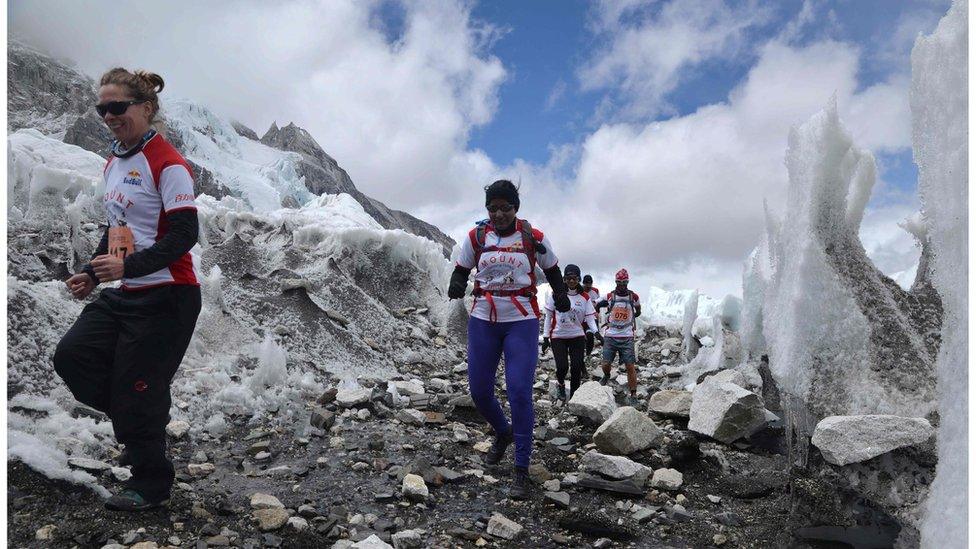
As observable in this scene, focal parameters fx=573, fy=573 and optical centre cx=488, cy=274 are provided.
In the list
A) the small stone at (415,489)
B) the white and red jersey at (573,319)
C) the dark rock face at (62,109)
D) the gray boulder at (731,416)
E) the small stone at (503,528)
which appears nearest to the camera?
the small stone at (503,528)

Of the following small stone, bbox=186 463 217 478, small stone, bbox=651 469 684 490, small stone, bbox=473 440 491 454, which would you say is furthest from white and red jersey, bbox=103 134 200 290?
small stone, bbox=651 469 684 490

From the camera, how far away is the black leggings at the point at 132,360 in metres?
2.63

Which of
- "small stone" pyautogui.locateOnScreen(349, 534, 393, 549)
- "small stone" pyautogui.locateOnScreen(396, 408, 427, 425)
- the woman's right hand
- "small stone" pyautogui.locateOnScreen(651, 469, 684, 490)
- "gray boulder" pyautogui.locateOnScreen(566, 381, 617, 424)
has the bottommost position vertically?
"small stone" pyautogui.locateOnScreen(349, 534, 393, 549)

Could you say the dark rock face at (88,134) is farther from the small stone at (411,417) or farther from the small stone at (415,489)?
the small stone at (415,489)

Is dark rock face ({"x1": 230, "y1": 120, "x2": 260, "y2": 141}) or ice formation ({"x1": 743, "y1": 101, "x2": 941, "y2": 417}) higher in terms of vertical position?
dark rock face ({"x1": 230, "y1": 120, "x2": 260, "y2": 141})

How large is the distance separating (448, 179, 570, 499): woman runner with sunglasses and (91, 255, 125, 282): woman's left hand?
190 cm

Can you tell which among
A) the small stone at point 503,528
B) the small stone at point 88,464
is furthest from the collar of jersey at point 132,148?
the small stone at point 503,528

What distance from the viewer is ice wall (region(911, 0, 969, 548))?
7.47ft

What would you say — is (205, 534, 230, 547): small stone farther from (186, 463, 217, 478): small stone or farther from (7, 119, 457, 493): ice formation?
(186, 463, 217, 478): small stone

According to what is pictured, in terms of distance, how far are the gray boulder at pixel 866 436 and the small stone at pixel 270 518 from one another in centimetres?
308

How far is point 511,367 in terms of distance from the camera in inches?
149

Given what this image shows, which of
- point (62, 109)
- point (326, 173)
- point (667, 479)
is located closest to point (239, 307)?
point (667, 479)

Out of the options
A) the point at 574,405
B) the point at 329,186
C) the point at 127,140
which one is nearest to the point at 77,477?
the point at 127,140

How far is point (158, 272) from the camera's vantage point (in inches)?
105
